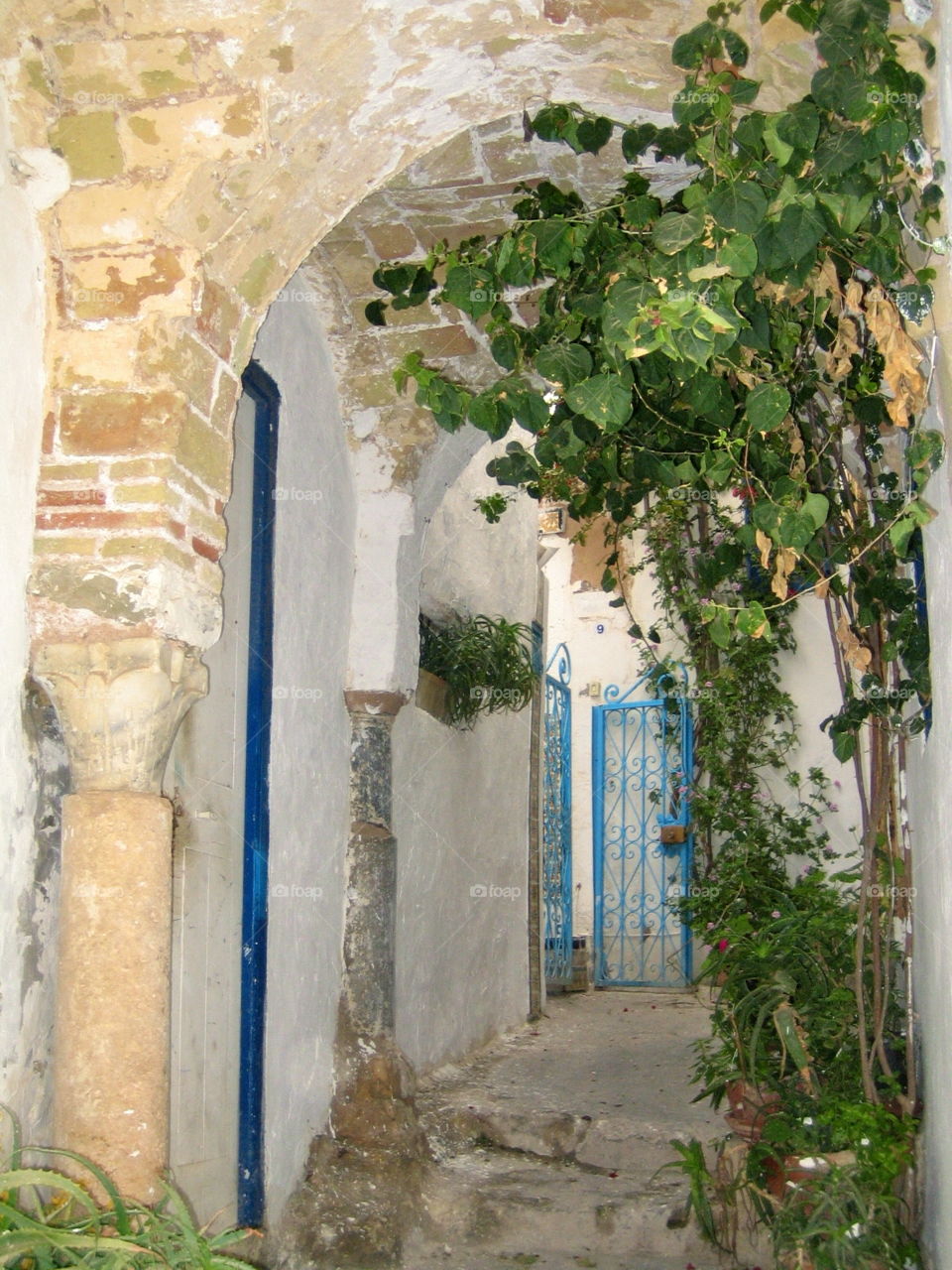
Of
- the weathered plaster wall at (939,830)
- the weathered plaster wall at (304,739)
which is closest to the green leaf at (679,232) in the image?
the weathered plaster wall at (939,830)

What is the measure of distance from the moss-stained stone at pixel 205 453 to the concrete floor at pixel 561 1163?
10.1ft

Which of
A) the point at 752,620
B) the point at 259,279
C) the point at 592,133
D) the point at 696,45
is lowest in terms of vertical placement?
the point at 752,620

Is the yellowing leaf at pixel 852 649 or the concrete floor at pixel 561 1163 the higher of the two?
the yellowing leaf at pixel 852 649

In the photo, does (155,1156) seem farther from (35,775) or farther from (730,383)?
(730,383)

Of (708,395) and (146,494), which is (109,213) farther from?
(708,395)

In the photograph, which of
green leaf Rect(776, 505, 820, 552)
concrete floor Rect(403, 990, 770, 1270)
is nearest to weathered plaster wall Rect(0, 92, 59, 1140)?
green leaf Rect(776, 505, 820, 552)

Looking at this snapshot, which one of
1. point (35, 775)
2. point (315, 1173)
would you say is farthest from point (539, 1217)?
point (35, 775)

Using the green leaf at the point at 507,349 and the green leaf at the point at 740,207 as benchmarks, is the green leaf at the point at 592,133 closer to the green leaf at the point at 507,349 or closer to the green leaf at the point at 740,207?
the green leaf at the point at 507,349

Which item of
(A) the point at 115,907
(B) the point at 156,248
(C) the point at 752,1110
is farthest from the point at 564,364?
(C) the point at 752,1110

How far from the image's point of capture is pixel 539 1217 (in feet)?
16.0

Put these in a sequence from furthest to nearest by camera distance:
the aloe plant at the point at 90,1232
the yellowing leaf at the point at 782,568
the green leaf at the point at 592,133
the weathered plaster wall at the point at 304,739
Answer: the weathered plaster wall at the point at 304,739 < the green leaf at the point at 592,133 < the yellowing leaf at the point at 782,568 < the aloe plant at the point at 90,1232

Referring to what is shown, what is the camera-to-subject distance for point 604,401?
9.37 feet

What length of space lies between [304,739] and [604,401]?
7.97ft

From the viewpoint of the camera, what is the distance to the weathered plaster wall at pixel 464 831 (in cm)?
611
